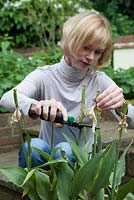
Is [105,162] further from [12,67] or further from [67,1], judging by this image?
[67,1]

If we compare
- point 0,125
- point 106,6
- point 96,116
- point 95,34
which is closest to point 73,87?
point 95,34

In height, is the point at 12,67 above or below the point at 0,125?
above

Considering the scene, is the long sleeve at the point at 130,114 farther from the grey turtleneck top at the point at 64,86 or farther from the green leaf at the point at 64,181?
the green leaf at the point at 64,181

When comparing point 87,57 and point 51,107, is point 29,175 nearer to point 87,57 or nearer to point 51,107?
point 51,107

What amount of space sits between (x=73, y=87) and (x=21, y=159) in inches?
22.2

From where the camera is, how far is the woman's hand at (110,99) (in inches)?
94.8

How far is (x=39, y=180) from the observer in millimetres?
2355

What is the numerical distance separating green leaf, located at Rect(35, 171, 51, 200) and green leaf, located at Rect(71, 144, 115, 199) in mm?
158

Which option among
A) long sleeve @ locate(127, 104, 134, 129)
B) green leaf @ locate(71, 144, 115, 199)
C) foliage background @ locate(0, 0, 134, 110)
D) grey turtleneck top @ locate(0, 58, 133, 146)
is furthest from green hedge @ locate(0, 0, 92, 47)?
green leaf @ locate(71, 144, 115, 199)

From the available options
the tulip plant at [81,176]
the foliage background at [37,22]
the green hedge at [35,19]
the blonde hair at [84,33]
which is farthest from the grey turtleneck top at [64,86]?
the green hedge at [35,19]

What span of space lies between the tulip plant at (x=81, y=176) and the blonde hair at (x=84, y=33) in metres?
0.74

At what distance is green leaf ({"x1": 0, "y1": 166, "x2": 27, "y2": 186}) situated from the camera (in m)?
2.33

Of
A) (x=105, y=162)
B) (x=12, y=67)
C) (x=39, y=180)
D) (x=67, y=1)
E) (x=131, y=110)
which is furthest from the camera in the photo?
(x=67, y=1)

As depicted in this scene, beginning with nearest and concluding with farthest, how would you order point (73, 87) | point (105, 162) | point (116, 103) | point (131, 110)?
point (105, 162) < point (116, 103) < point (131, 110) < point (73, 87)
